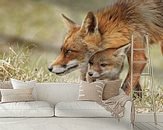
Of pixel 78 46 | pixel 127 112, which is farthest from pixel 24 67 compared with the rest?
pixel 127 112

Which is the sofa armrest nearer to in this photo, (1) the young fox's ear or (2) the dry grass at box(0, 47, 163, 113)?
(2) the dry grass at box(0, 47, 163, 113)

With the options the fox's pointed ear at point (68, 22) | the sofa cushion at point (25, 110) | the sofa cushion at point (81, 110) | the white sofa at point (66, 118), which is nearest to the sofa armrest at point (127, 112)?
the white sofa at point (66, 118)

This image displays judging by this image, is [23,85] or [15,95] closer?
[15,95]

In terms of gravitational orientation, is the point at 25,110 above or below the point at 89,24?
below

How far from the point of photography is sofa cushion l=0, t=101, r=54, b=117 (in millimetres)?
4699

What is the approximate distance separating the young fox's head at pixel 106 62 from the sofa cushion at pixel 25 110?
1431mm

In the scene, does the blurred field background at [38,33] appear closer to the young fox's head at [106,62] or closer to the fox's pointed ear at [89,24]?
the fox's pointed ear at [89,24]

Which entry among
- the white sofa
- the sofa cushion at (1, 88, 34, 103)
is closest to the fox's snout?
the sofa cushion at (1, 88, 34, 103)

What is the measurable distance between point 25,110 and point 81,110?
714mm

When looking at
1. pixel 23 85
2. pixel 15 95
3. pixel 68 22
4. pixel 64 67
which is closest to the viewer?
pixel 15 95

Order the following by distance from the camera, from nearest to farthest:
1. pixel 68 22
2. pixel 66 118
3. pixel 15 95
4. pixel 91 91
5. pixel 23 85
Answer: pixel 66 118 → pixel 15 95 → pixel 91 91 → pixel 23 85 → pixel 68 22

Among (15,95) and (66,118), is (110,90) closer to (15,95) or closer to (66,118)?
(66,118)

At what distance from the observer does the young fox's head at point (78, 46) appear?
19.7 ft

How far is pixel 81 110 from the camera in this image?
4.74 metres
